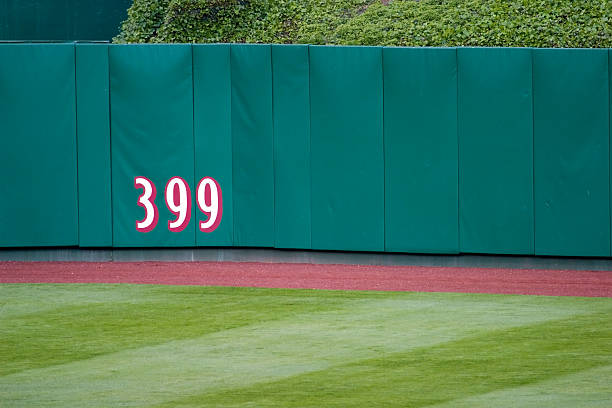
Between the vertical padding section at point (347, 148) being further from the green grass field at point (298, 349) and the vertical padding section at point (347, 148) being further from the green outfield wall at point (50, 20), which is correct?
the green outfield wall at point (50, 20)

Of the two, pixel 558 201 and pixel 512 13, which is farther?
pixel 512 13

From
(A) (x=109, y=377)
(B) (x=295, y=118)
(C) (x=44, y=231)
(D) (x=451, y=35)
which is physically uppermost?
(D) (x=451, y=35)

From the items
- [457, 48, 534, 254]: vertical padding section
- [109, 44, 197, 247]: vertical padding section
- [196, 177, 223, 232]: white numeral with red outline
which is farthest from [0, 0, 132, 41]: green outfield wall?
[457, 48, 534, 254]: vertical padding section

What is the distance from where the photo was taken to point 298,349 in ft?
29.5

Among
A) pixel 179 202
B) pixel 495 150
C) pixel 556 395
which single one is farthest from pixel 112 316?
pixel 495 150

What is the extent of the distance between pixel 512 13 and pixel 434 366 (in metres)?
10.9

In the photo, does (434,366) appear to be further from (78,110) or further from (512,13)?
(512,13)

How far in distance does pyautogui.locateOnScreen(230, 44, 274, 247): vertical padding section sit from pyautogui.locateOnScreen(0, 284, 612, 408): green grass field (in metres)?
2.19

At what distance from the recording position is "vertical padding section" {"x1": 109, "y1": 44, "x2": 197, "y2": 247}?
14.2 meters

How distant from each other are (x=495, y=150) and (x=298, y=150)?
8.88ft

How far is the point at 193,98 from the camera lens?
1425 centimetres

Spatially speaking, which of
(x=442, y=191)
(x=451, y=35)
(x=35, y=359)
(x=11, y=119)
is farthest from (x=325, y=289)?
(x=451, y=35)

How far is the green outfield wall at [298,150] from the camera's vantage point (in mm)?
13305

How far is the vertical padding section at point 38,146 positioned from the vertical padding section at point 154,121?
675 millimetres
